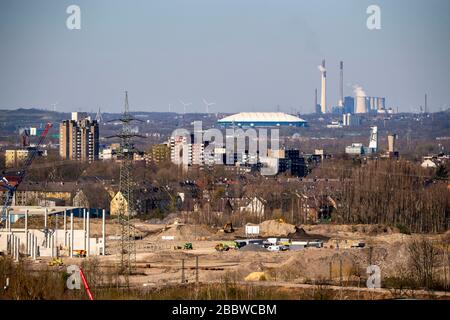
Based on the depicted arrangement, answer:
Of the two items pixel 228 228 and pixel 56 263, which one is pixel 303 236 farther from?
pixel 56 263

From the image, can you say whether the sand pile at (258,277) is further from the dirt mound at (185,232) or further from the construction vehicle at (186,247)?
the dirt mound at (185,232)

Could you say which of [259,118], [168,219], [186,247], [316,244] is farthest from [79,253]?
[259,118]


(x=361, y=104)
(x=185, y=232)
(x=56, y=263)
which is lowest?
(x=56, y=263)

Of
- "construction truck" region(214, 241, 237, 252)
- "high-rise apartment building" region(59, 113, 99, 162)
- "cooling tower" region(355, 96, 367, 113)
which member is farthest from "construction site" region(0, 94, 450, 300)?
"cooling tower" region(355, 96, 367, 113)

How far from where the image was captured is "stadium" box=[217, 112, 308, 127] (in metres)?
121

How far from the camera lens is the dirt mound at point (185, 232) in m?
37.7

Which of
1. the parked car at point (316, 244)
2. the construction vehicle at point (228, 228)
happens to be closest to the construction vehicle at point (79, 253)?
the parked car at point (316, 244)

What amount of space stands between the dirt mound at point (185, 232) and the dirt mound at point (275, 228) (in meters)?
1.74

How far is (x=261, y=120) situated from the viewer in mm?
122438

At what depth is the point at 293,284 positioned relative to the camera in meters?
22.5

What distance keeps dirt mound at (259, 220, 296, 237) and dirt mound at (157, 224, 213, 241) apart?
5.70 feet

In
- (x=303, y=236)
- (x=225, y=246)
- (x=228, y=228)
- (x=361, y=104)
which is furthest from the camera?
(x=361, y=104)

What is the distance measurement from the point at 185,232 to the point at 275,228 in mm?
2972
